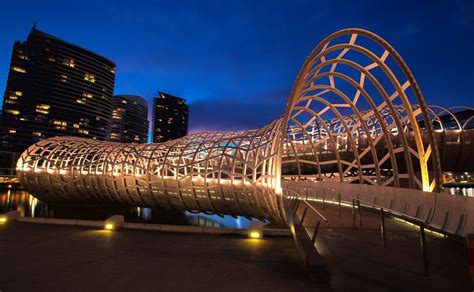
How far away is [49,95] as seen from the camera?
367 feet

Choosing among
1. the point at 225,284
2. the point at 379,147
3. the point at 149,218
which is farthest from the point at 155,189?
the point at 379,147

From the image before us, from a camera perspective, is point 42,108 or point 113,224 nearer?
point 113,224

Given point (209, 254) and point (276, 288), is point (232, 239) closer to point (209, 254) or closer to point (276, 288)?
point (209, 254)

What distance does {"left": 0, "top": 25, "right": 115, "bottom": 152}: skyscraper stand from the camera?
4163 inches

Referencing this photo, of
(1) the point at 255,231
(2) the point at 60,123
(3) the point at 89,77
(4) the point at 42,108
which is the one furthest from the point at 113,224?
(3) the point at 89,77

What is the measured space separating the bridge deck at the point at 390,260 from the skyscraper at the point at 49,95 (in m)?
126

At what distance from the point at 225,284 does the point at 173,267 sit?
1938 mm

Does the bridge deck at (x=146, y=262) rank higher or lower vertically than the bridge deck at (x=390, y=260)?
lower

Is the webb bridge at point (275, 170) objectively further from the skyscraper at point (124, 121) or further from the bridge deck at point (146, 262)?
the skyscraper at point (124, 121)

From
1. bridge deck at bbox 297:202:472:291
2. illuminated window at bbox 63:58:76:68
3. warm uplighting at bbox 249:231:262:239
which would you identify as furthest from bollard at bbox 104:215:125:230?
illuminated window at bbox 63:58:76:68

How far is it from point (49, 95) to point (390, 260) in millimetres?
134777

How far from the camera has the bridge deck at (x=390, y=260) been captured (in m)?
5.24

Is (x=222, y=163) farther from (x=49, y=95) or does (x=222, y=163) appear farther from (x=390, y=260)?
(x=49, y=95)

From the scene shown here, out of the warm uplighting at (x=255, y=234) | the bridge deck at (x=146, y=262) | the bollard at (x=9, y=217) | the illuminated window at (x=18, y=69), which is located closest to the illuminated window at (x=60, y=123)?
the illuminated window at (x=18, y=69)
